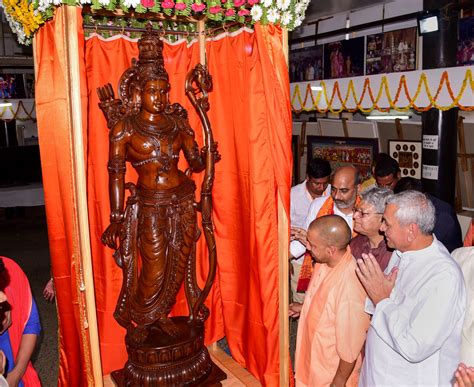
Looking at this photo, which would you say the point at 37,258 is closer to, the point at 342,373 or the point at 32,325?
the point at 32,325

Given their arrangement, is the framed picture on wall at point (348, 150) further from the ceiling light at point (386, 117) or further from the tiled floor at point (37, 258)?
the tiled floor at point (37, 258)

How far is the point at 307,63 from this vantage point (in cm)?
733

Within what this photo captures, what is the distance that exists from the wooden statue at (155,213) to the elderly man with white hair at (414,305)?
1.22 meters

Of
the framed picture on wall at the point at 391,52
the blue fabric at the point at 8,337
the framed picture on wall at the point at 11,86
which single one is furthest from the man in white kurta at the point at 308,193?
the framed picture on wall at the point at 11,86

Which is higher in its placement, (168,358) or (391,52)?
(391,52)

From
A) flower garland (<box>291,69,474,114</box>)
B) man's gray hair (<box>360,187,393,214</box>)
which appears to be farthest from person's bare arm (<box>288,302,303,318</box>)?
flower garland (<box>291,69,474,114</box>)

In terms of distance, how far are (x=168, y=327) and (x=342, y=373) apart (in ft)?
4.07

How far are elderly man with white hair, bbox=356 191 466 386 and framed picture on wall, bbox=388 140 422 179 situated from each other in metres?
4.74

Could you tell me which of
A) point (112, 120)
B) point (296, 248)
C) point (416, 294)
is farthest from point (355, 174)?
→ point (112, 120)

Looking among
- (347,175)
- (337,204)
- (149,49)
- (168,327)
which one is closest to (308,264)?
(337,204)

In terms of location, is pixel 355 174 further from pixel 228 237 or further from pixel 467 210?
pixel 467 210

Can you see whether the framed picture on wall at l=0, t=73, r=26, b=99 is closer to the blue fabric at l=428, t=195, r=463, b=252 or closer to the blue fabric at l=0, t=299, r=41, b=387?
the blue fabric at l=0, t=299, r=41, b=387

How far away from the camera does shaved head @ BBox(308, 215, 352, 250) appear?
8.30 ft

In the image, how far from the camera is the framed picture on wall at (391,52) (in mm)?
5852
